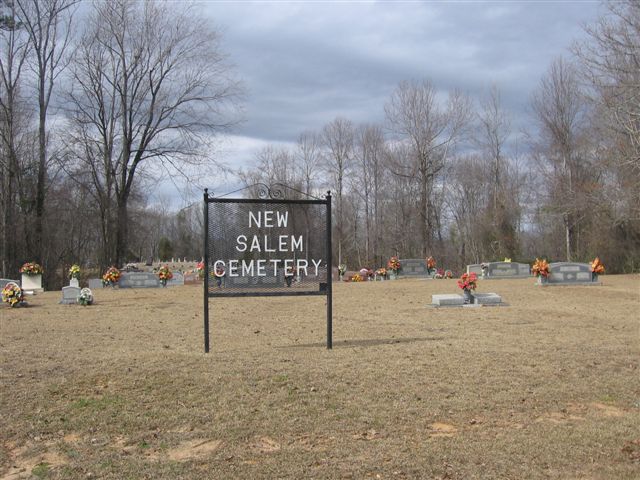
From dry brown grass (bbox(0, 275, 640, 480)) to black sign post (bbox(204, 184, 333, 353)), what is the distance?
2.94 feet

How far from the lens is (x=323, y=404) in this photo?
17.9 ft

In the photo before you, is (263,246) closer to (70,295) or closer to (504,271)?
(70,295)

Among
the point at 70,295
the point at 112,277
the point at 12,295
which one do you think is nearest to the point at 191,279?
the point at 112,277

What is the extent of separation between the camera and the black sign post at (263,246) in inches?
297

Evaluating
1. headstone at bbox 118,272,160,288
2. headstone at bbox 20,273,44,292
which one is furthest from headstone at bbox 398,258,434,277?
headstone at bbox 20,273,44,292

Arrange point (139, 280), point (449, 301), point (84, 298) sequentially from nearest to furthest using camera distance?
point (449, 301) < point (84, 298) < point (139, 280)

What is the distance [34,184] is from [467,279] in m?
30.3

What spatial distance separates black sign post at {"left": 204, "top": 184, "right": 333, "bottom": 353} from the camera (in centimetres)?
754

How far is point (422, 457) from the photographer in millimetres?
4266

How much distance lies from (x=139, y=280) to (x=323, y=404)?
19.6 meters

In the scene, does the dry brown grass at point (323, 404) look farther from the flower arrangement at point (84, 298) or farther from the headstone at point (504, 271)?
the headstone at point (504, 271)

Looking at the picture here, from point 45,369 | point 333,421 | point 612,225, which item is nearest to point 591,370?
point 333,421

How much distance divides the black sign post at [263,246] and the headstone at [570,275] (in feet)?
48.5

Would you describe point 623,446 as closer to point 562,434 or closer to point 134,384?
point 562,434
